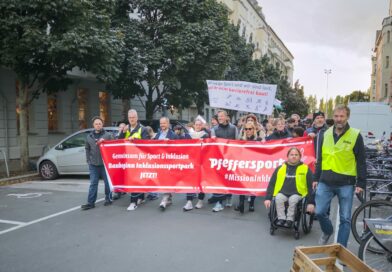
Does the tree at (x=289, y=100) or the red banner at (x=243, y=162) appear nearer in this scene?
the red banner at (x=243, y=162)

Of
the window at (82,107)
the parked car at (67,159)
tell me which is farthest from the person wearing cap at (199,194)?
the window at (82,107)

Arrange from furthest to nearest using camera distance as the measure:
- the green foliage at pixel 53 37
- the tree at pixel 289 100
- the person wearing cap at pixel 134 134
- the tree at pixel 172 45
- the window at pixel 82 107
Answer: the tree at pixel 289 100, the window at pixel 82 107, the tree at pixel 172 45, the green foliage at pixel 53 37, the person wearing cap at pixel 134 134

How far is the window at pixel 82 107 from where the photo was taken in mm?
20684

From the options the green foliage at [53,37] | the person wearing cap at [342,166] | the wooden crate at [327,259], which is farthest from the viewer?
the green foliage at [53,37]

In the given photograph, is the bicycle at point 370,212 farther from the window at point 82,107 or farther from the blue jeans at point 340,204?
the window at point 82,107

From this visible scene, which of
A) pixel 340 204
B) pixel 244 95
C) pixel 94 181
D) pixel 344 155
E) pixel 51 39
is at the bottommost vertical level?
pixel 94 181

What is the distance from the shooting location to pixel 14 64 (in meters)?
11.6

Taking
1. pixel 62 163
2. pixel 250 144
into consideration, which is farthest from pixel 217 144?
pixel 62 163

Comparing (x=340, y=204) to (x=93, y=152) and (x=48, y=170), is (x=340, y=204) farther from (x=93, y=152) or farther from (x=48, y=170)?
(x=48, y=170)

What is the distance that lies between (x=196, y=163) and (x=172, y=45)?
10.9m

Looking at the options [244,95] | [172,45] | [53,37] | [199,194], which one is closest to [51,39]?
[53,37]

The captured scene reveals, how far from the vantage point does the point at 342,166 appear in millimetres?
4555

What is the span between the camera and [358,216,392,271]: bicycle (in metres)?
3.85

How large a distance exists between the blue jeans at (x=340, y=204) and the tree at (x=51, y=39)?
8.71 m
